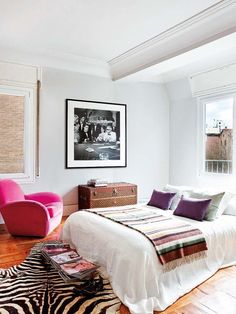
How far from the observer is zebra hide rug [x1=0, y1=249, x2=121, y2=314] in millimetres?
2285

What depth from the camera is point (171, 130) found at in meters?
6.52

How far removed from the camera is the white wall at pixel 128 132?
17.2 feet

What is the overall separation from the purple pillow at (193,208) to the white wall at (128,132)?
8.29 ft

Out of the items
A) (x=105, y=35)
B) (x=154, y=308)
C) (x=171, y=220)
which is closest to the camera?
(x=154, y=308)

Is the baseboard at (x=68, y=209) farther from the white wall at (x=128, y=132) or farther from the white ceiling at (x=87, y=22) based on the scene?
the white ceiling at (x=87, y=22)

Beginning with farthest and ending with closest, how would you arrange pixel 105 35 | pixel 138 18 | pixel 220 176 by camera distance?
pixel 220 176
pixel 105 35
pixel 138 18

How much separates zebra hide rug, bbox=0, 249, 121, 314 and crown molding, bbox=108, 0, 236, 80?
10.5ft

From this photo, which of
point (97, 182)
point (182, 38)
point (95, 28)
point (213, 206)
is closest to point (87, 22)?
point (95, 28)

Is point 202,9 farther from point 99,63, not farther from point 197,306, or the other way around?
point 197,306

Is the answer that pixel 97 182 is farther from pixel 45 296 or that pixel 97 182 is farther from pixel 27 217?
pixel 45 296

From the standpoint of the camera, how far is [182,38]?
4117mm

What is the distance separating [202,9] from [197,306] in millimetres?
3219

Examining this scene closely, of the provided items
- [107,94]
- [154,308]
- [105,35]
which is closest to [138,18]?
[105,35]

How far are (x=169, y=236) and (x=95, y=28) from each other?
9.73ft
